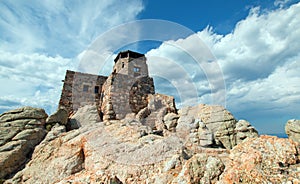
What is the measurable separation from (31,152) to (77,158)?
4461 mm

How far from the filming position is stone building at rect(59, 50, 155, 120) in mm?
17678

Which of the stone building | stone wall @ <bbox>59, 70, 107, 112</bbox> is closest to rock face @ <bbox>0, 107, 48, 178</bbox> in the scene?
stone wall @ <bbox>59, 70, 107, 112</bbox>

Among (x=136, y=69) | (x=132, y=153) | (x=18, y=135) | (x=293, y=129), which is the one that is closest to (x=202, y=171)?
(x=132, y=153)

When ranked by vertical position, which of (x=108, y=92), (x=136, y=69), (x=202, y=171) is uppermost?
(x=136, y=69)

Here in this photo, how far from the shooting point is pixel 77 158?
724cm

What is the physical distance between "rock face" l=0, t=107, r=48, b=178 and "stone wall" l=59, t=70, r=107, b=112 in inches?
240

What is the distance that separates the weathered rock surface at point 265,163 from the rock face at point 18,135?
10.9 meters

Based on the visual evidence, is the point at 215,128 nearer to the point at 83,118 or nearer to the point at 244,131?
the point at 244,131

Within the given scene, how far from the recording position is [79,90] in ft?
64.6

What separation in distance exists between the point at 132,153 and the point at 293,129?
59.4ft

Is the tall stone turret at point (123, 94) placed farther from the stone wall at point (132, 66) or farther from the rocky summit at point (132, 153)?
the stone wall at point (132, 66)

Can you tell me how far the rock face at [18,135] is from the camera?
8272 mm

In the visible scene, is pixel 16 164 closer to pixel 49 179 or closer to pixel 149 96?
pixel 49 179

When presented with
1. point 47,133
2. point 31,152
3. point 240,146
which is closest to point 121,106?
point 47,133
